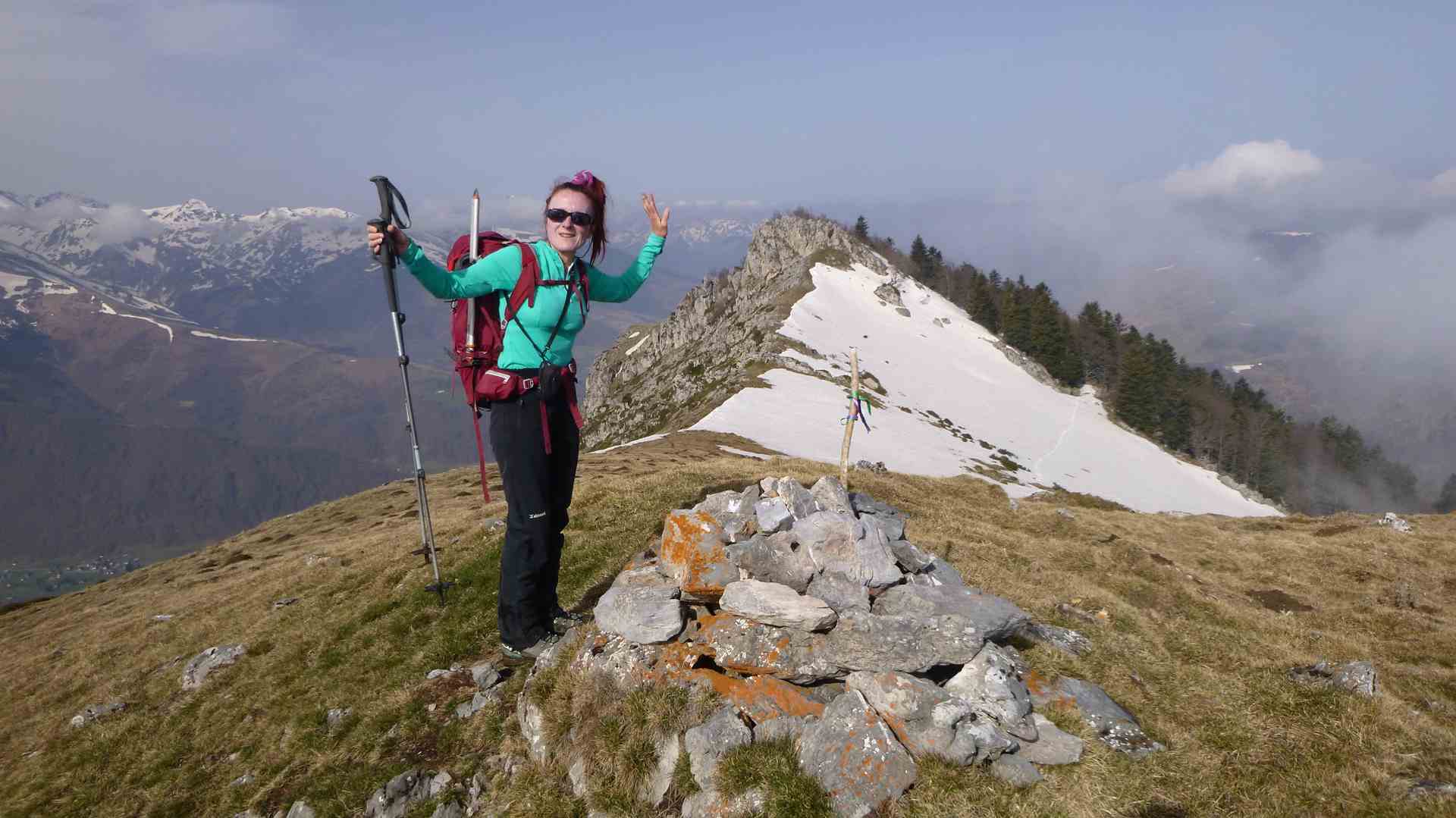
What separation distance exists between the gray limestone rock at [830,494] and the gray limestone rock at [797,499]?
0.18 m

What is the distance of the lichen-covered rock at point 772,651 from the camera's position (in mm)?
7512

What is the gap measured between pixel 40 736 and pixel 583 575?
39.6 ft

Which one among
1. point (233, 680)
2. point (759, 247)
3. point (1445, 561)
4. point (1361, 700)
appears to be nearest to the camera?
point (1361, 700)

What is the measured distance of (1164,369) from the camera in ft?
380

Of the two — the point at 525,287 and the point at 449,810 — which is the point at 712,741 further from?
the point at 525,287

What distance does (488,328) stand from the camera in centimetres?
783

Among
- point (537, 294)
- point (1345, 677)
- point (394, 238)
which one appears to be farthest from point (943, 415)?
→ point (394, 238)

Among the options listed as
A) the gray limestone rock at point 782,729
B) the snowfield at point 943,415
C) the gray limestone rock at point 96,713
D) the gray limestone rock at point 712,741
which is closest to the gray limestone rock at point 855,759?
the gray limestone rock at point 782,729

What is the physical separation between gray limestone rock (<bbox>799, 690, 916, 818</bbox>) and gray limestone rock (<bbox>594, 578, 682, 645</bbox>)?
7.37 feet

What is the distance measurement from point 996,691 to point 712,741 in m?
3.32

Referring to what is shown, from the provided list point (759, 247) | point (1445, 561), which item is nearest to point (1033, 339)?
point (759, 247)

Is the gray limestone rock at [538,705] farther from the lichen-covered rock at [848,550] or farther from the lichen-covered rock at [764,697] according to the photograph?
the lichen-covered rock at [848,550]

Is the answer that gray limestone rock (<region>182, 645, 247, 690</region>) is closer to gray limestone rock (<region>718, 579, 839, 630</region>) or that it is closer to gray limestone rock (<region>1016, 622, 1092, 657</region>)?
gray limestone rock (<region>718, 579, 839, 630</region>)

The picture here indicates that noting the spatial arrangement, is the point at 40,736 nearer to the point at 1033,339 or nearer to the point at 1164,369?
the point at 1033,339
